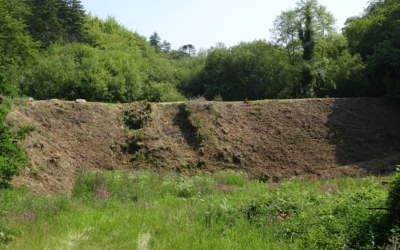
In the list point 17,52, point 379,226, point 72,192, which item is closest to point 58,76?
point 17,52

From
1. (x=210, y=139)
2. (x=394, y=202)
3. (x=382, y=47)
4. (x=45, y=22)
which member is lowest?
(x=210, y=139)

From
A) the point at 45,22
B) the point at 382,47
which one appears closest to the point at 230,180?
the point at 382,47

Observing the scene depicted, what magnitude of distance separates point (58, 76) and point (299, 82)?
772 inches

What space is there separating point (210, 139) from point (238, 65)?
1557 cm

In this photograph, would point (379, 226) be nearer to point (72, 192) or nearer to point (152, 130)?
point (72, 192)

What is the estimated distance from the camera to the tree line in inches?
863

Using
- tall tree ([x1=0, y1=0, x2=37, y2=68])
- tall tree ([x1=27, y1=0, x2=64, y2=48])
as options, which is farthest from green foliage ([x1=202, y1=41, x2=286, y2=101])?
tall tree ([x1=27, y1=0, x2=64, y2=48])

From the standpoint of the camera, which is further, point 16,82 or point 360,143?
point 16,82

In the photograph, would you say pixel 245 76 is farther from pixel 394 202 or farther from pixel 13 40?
pixel 394 202

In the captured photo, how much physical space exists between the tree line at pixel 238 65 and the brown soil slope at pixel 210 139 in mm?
4791

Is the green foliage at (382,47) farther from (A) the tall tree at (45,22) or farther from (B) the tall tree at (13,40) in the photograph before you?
(A) the tall tree at (45,22)

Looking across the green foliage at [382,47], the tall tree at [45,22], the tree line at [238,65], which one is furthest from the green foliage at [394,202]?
the tall tree at [45,22]

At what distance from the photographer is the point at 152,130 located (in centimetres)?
1614

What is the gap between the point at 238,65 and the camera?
30.0 metres
